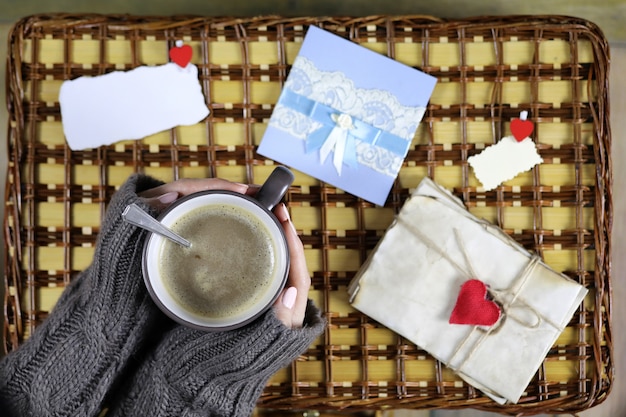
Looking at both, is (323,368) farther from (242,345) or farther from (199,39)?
(199,39)

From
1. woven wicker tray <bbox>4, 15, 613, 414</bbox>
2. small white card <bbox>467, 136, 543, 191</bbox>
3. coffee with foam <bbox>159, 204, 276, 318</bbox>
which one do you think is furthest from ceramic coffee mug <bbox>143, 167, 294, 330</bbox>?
small white card <bbox>467, 136, 543, 191</bbox>

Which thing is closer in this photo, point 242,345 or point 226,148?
point 242,345

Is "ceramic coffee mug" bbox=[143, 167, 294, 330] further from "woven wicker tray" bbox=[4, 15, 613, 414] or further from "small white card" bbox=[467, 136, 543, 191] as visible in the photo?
"small white card" bbox=[467, 136, 543, 191]

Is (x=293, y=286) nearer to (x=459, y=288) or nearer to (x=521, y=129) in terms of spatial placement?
(x=459, y=288)

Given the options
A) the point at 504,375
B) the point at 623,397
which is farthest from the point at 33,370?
the point at 623,397

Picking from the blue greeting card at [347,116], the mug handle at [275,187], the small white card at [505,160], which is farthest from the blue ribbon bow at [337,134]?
the mug handle at [275,187]

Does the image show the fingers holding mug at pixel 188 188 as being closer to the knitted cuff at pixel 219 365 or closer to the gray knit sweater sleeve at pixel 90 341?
the gray knit sweater sleeve at pixel 90 341

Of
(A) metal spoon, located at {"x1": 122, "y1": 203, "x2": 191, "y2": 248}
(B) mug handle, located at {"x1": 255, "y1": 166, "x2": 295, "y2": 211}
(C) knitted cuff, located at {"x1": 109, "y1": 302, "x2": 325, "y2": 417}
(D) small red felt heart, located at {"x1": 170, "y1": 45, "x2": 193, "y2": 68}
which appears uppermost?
(D) small red felt heart, located at {"x1": 170, "y1": 45, "x2": 193, "y2": 68}
